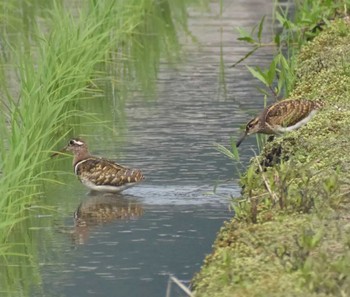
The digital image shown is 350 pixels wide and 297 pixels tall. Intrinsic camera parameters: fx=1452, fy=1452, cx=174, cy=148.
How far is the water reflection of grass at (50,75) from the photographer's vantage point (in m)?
8.19

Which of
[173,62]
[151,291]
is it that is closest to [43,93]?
[151,291]

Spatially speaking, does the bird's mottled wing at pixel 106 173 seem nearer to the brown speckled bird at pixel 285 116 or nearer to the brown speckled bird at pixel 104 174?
the brown speckled bird at pixel 104 174

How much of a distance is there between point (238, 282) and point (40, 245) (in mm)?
2774

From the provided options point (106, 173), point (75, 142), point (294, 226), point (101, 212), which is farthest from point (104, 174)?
point (294, 226)

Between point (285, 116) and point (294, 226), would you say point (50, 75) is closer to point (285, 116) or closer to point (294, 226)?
point (285, 116)

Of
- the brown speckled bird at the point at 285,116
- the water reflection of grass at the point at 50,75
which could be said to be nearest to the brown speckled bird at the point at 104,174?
the water reflection of grass at the point at 50,75

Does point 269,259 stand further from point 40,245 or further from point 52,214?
point 52,214

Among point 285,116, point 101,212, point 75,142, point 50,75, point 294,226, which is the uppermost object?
point 294,226

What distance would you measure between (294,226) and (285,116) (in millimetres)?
3187

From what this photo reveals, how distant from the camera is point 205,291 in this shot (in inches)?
228

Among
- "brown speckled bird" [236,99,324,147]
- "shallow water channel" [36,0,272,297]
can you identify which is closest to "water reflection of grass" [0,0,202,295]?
"shallow water channel" [36,0,272,297]

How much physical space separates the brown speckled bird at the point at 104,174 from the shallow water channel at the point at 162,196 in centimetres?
9

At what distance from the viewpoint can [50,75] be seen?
10195 mm

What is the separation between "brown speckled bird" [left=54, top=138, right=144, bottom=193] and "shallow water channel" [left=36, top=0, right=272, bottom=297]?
0.09 meters
